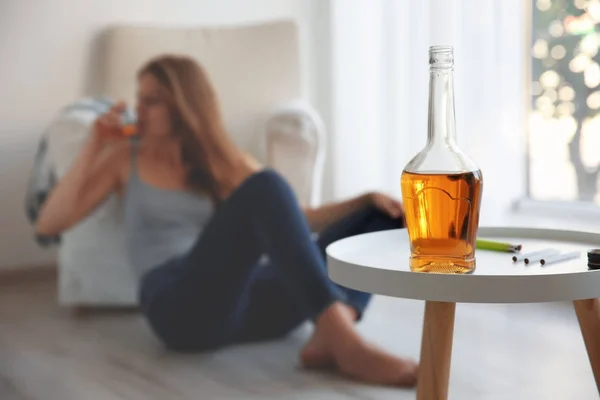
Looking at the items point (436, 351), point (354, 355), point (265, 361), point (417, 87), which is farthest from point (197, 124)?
point (436, 351)

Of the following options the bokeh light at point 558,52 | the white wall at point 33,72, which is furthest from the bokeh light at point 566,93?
the white wall at point 33,72

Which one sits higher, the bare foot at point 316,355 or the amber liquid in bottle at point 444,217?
the amber liquid in bottle at point 444,217

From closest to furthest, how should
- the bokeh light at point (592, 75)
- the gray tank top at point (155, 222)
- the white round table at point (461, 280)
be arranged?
the white round table at point (461, 280), the gray tank top at point (155, 222), the bokeh light at point (592, 75)

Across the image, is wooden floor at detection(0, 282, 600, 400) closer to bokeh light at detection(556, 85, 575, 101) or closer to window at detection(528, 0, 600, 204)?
window at detection(528, 0, 600, 204)

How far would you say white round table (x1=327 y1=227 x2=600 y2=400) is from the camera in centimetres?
90

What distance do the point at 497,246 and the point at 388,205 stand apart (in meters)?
0.63

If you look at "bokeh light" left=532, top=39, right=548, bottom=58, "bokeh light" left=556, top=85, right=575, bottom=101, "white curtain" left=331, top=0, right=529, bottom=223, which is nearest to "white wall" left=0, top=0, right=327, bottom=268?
"white curtain" left=331, top=0, right=529, bottom=223

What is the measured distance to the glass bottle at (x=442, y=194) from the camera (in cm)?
100

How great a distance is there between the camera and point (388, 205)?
5.81 feet

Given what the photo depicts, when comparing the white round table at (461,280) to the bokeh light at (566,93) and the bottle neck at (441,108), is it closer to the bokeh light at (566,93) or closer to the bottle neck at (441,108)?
the bottle neck at (441,108)

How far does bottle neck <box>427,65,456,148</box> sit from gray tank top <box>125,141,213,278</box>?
1.22 m

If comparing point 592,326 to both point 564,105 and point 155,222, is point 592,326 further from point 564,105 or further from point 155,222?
point 564,105

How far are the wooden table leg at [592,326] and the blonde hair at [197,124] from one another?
4.22 feet

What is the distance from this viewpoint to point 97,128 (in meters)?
2.29
